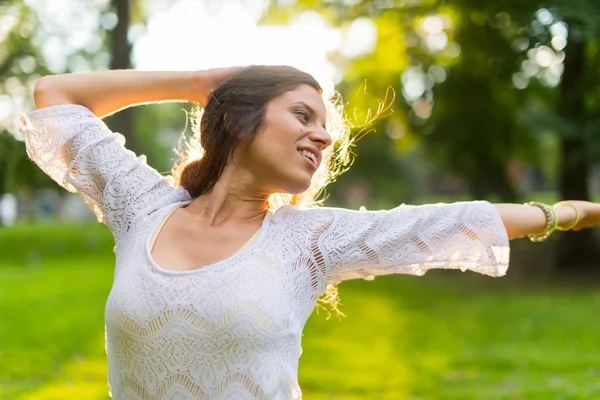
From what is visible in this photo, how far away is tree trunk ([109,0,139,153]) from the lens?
16.0 meters

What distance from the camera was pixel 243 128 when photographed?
2051 mm

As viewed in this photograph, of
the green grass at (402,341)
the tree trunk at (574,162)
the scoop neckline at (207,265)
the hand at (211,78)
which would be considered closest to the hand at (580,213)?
the scoop neckline at (207,265)

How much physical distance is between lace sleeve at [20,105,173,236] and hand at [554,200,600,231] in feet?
3.82

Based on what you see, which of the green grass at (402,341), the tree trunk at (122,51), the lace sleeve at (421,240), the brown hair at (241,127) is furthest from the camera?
the tree trunk at (122,51)

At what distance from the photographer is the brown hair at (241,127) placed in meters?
2.06

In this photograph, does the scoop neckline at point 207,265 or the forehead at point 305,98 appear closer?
the scoop neckline at point 207,265

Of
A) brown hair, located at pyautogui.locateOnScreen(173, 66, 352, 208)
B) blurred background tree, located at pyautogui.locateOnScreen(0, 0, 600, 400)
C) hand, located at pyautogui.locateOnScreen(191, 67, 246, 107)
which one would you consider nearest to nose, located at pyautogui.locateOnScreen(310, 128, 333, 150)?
brown hair, located at pyautogui.locateOnScreen(173, 66, 352, 208)

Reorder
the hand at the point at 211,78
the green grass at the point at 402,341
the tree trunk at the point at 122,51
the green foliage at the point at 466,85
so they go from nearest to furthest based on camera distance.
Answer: the hand at the point at 211,78, the green grass at the point at 402,341, the green foliage at the point at 466,85, the tree trunk at the point at 122,51

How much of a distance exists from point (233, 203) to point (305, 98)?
14.4 inches

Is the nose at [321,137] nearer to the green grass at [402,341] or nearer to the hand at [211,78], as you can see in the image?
the hand at [211,78]

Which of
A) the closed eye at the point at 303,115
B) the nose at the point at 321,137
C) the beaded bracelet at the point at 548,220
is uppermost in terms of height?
the closed eye at the point at 303,115

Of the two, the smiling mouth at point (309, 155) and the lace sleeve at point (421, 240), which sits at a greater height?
the smiling mouth at point (309, 155)

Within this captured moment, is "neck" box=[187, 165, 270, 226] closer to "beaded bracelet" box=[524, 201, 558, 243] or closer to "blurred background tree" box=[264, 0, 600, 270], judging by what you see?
"beaded bracelet" box=[524, 201, 558, 243]

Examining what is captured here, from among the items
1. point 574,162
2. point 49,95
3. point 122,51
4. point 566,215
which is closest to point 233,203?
point 49,95
